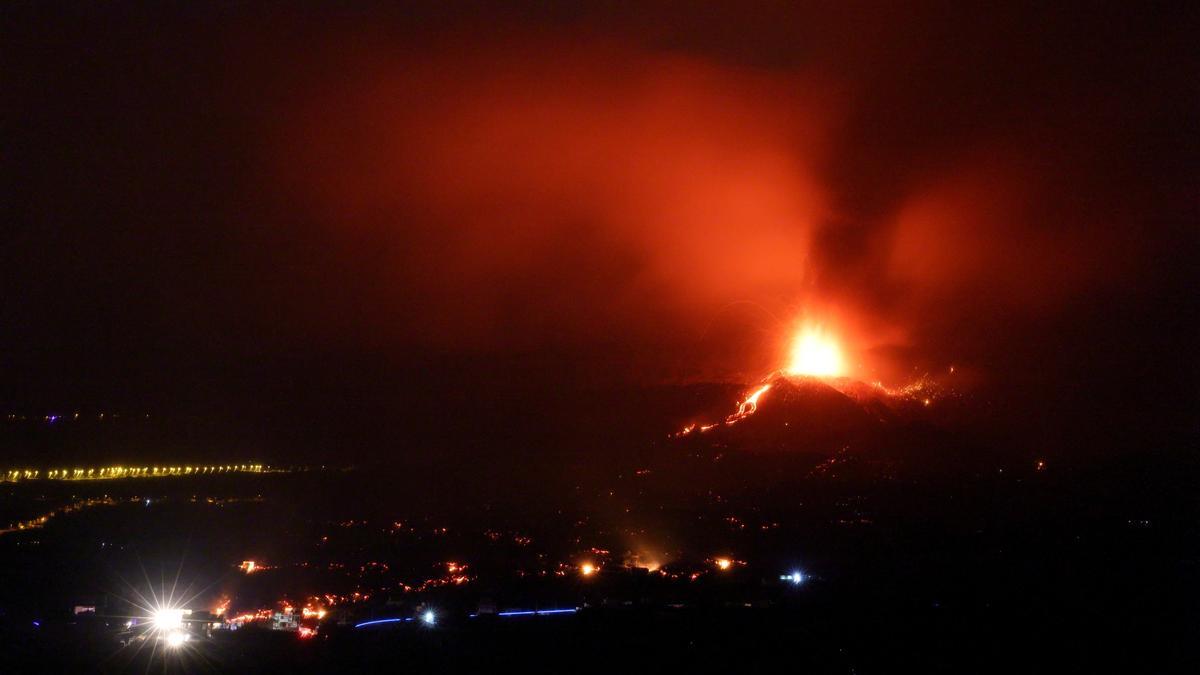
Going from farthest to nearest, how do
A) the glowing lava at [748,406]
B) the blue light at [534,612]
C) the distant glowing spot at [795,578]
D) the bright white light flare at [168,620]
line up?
the glowing lava at [748,406] < the distant glowing spot at [795,578] < the blue light at [534,612] < the bright white light flare at [168,620]

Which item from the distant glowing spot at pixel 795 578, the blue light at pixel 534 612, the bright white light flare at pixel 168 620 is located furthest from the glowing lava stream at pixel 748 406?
the bright white light flare at pixel 168 620

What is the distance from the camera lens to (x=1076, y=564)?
71.8 feet

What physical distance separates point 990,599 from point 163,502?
53486 millimetres

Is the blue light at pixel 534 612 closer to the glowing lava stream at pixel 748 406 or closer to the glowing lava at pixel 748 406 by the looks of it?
the glowing lava at pixel 748 406

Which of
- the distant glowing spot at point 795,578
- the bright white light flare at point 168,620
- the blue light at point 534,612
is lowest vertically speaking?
the bright white light flare at point 168,620

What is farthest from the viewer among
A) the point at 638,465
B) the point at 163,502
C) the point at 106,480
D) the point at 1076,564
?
the point at 106,480

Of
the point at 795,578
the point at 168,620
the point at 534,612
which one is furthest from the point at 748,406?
the point at 168,620

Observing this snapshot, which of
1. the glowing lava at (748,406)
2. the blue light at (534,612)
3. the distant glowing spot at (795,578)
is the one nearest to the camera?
the blue light at (534,612)

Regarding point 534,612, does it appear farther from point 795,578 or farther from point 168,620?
point 795,578

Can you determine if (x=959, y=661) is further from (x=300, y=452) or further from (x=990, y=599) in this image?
(x=300, y=452)

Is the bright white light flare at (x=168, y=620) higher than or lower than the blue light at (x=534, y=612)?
lower

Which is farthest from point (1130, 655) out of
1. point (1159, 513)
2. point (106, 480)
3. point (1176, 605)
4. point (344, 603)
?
point (106, 480)

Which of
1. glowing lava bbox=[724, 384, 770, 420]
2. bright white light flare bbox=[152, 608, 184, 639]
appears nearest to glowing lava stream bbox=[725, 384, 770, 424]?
glowing lava bbox=[724, 384, 770, 420]

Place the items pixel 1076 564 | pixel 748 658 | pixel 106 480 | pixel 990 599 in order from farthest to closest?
pixel 106 480, pixel 1076 564, pixel 990 599, pixel 748 658
